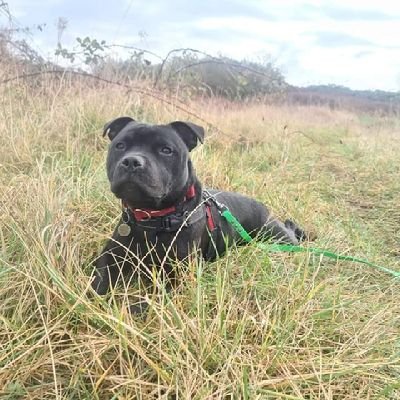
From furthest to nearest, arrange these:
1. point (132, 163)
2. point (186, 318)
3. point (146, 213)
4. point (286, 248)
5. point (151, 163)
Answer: point (286, 248) → point (146, 213) → point (151, 163) → point (132, 163) → point (186, 318)

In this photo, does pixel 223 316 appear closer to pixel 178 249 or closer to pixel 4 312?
pixel 178 249

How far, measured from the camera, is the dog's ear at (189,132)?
2.93 meters

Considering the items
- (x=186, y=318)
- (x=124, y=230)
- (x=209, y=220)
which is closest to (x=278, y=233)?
(x=209, y=220)

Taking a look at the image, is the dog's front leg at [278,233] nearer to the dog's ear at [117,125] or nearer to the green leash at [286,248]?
the green leash at [286,248]

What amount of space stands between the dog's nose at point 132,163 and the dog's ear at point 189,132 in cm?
56

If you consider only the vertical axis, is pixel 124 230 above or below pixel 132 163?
below

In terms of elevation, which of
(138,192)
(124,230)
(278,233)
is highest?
(138,192)

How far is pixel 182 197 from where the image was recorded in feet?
9.25

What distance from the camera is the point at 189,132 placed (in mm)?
3000

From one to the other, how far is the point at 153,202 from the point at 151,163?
0.21 metres

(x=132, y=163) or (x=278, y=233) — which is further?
(x=278, y=233)

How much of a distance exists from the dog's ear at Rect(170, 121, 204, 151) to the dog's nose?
556 mm

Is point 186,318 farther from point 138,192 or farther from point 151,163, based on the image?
point 151,163

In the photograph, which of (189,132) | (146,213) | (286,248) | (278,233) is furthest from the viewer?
(278,233)
